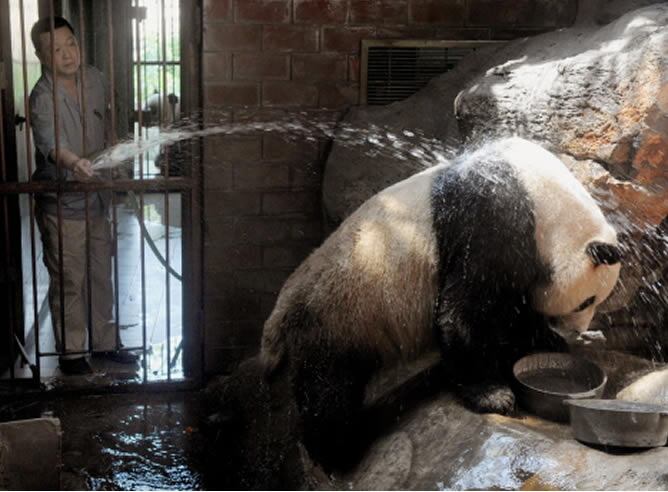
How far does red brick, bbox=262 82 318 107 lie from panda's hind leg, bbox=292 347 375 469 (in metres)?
1.94

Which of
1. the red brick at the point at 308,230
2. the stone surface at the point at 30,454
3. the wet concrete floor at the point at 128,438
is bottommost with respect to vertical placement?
the wet concrete floor at the point at 128,438

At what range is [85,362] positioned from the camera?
5.60m

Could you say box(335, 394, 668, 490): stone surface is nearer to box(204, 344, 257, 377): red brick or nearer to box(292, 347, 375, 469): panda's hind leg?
box(292, 347, 375, 469): panda's hind leg

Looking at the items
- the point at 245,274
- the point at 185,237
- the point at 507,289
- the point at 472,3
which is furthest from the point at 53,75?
the point at 507,289

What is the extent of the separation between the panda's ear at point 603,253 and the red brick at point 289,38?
7.91ft

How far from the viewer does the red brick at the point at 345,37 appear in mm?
5379

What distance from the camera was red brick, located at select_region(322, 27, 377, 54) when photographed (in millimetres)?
5379

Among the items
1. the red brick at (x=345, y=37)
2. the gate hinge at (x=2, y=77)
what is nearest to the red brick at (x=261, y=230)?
the red brick at (x=345, y=37)

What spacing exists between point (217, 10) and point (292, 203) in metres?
1.18

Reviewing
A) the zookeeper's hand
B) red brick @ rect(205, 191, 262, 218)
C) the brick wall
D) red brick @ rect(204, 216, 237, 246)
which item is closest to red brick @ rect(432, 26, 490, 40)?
the brick wall

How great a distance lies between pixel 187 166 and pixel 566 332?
8.09 feet

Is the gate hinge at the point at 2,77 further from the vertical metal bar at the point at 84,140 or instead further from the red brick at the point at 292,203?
the red brick at the point at 292,203

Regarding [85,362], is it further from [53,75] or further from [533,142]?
[533,142]

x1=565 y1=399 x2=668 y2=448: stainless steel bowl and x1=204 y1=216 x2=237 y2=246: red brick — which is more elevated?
x1=204 y1=216 x2=237 y2=246: red brick
